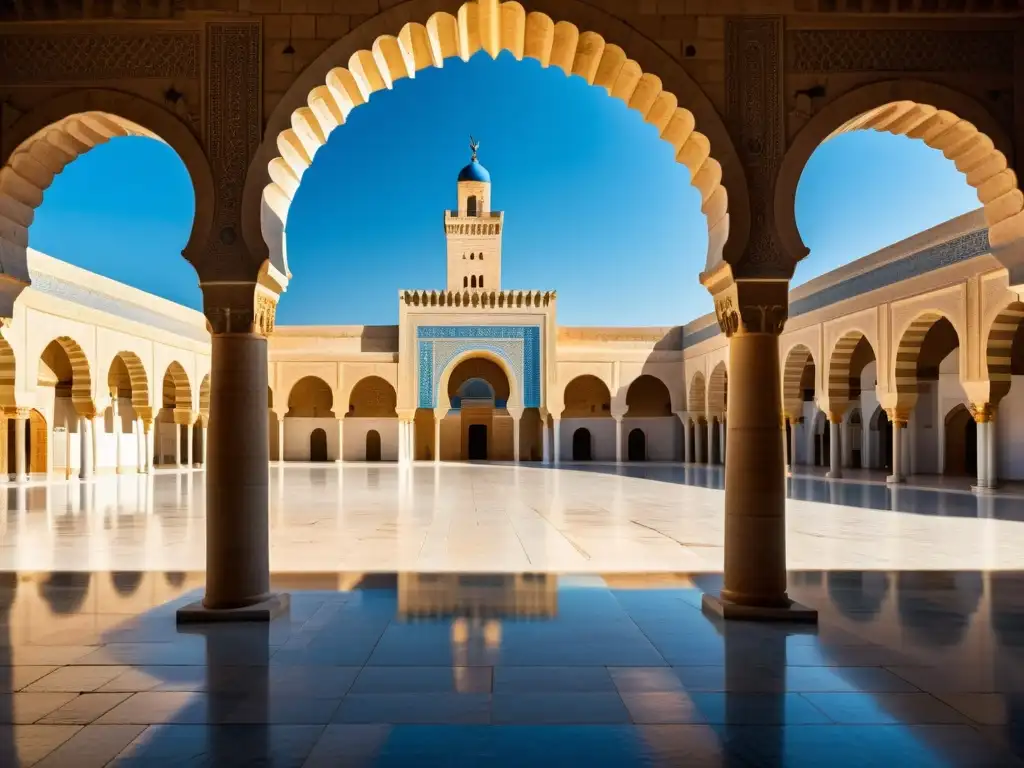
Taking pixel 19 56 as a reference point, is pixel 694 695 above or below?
below

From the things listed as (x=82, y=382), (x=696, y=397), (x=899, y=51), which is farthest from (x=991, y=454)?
(x=82, y=382)

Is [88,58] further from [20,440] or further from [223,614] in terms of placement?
[20,440]

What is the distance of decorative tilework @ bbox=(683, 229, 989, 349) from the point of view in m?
13.2

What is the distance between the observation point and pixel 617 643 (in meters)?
3.93

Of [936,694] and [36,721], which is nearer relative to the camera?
[36,721]

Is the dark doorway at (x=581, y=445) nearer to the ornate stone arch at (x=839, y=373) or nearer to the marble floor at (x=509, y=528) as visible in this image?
the ornate stone arch at (x=839, y=373)

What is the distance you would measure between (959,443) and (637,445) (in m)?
11.3

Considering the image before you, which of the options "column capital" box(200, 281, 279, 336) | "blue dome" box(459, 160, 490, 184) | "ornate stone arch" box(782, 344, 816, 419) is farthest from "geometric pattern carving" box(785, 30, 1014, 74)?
"blue dome" box(459, 160, 490, 184)

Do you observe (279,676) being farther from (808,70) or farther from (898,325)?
(898,325)

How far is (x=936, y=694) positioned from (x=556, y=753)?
5.21ft

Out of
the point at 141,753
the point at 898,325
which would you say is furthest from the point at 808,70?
the point at 898,325

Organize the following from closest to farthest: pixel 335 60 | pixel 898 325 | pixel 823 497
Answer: pixel 335 60, pixel 823 497, pixel 898 325

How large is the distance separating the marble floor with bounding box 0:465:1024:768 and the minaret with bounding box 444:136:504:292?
82.7ft

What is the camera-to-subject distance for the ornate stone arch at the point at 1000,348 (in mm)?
12914
